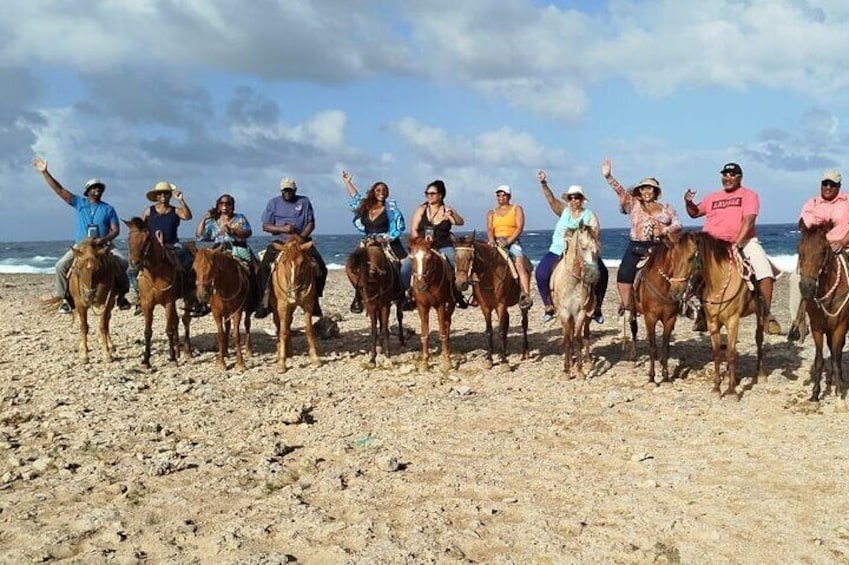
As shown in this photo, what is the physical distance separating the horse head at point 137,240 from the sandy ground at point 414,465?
67.7 inches

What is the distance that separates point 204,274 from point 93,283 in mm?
2079

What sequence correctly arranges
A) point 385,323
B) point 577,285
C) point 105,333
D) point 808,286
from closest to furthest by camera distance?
1. point 808,286
2. point 577,285
3. point 105,333
4. point 385,323

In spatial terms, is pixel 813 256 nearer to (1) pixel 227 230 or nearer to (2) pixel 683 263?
(2) pixel 683 263

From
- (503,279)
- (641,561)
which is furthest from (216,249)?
(641,561)

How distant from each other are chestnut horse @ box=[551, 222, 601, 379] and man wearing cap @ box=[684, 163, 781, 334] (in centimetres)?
153

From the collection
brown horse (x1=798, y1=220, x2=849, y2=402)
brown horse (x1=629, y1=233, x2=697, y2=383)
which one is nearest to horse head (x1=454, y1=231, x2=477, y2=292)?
brown horse (x1=629, y1=233, x2=697, y2=383)

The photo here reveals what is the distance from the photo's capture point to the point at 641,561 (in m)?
4.61

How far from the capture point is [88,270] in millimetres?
10906

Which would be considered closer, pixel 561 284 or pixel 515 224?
pixel 561 284

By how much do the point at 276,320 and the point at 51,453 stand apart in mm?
5569

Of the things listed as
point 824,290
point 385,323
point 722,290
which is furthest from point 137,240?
point 824,290

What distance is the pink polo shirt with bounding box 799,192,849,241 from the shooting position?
28.3 feet

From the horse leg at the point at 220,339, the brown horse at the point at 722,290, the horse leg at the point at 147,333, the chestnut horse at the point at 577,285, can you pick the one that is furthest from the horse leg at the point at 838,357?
the horse leg at the point at 147,333

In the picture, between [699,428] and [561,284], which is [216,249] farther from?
[699,428]
